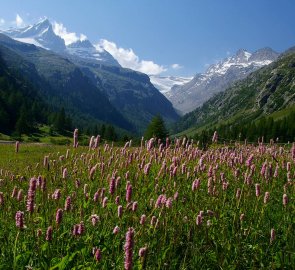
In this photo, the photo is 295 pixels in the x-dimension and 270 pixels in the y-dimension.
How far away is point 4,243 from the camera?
505 cm

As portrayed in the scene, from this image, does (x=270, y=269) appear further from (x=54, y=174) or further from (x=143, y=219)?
(x=54, y=174)

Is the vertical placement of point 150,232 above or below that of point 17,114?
below

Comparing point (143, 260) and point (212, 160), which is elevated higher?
point (212, 160)

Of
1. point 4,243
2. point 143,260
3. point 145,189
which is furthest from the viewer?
point 145,189

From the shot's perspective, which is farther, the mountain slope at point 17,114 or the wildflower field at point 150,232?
the mountain slope at point 17,114

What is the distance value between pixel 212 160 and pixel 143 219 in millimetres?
4938

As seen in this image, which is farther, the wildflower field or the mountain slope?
the mountain slope

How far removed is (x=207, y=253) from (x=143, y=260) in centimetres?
185

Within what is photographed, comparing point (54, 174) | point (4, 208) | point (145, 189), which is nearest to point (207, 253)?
point (145, 189)

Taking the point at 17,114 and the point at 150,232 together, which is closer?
the point at 150,232

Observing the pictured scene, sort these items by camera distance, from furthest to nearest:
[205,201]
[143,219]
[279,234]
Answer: [205,201], [279,234], [143,219]

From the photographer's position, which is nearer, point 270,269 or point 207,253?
point 270,269

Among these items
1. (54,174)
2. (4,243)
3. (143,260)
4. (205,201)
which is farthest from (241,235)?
(54,174)

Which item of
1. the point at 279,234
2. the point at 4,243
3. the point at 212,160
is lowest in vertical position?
the point at 4,243
